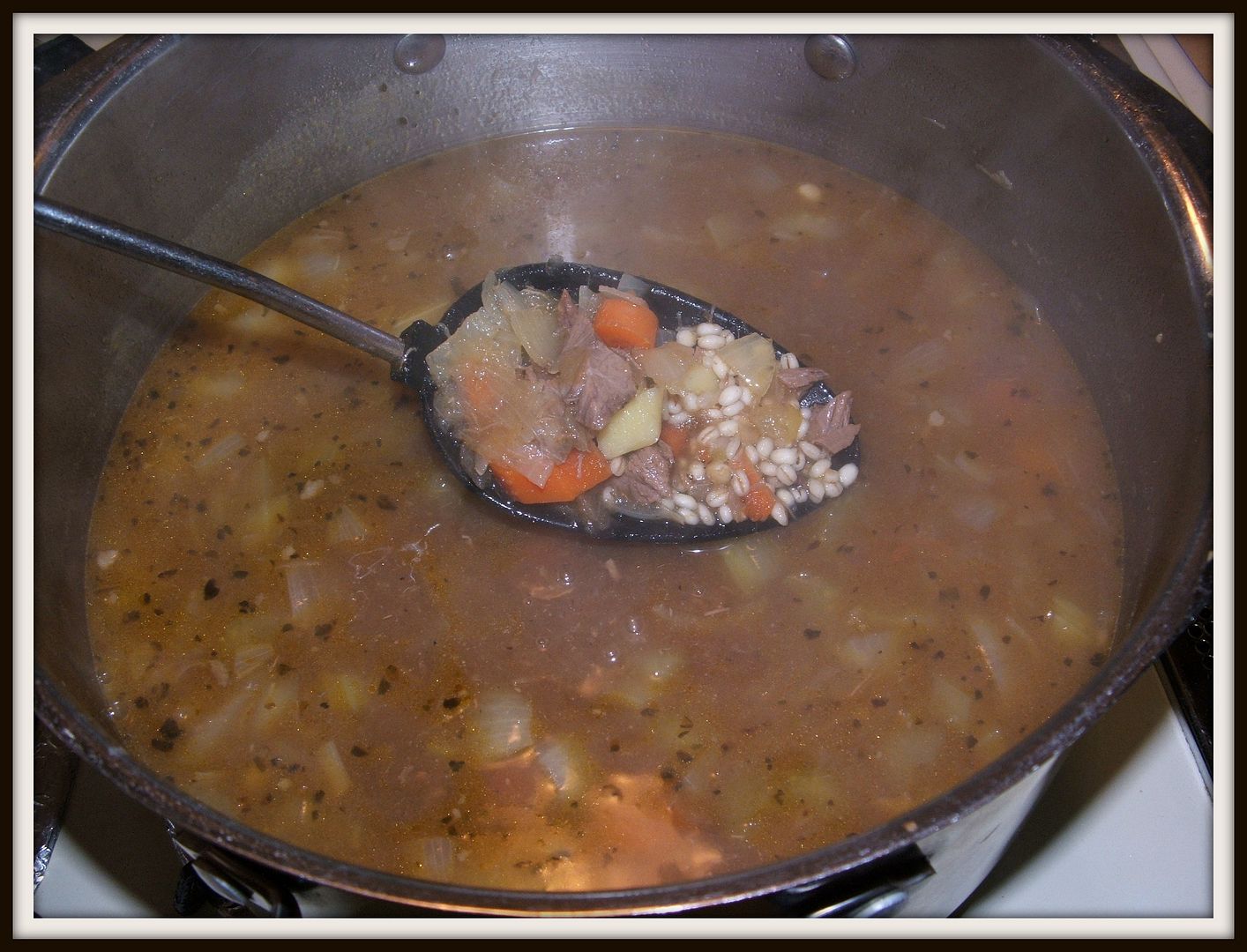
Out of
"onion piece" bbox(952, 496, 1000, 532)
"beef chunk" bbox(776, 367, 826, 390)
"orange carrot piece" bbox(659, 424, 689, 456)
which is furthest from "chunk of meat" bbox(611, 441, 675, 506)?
"onion piece" bbox(952, 496, 1000, 532)

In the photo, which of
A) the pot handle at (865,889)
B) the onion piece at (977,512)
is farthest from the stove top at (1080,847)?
the pot handle at (865,889)

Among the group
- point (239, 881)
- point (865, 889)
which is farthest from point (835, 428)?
point (239, 881)

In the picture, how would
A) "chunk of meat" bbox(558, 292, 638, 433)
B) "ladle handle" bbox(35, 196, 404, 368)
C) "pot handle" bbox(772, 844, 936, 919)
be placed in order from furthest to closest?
"chunk of meat" bbox(558, 292, 638, 433) < "ladle handle" bbox(35, 196, 404, 368) < "pot handle" bbox(772, 844, 936, 919)

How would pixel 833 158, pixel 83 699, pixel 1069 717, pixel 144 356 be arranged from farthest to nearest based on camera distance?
pixel 833 158, pixel 144 356, pixel 83 699, pixel 1069 717

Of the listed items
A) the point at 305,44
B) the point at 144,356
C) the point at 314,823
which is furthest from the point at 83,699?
the point at 305,44

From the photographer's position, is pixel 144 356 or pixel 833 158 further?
pixel 833 158

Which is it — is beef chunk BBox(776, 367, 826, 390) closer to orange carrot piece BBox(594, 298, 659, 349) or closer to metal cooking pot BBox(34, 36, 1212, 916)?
orange carrot piece BBox(594, 298, 659, 349)

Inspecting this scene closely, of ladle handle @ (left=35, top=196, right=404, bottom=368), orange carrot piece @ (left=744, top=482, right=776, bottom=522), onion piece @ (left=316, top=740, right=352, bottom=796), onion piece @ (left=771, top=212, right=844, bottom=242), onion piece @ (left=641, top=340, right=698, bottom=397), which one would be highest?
onion piece @ (left=771, top=212, right=844, bottom=242)

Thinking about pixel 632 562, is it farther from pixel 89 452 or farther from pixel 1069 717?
pixel 89 452
